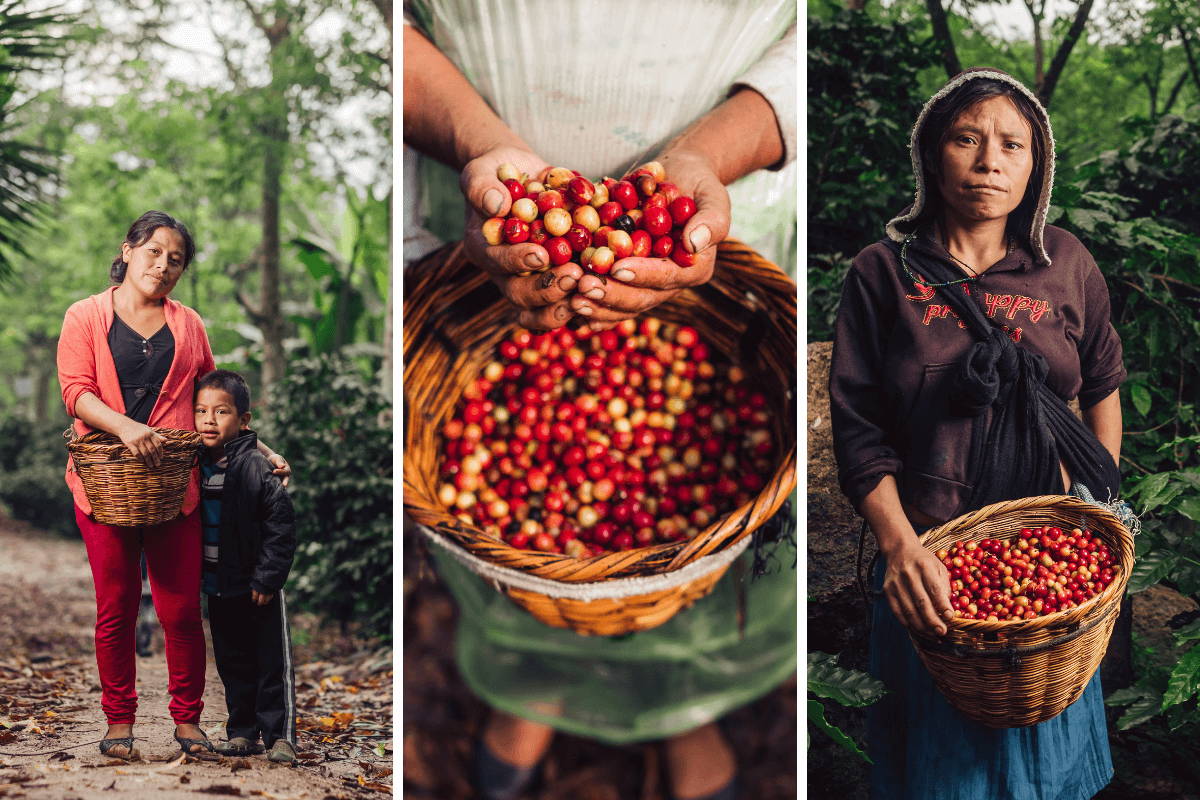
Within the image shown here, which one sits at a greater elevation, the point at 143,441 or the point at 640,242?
the point at 640,242

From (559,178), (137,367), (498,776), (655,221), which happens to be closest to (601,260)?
(655,221)

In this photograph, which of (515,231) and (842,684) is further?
(842,684)

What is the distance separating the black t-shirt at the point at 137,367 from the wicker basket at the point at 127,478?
0.10 metres

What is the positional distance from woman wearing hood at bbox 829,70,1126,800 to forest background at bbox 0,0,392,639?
9.76 feet

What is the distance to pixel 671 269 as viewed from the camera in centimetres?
226

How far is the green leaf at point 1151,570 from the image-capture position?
252 cm

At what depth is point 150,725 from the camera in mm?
2953

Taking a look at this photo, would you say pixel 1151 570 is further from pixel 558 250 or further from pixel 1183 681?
pixel 558 250

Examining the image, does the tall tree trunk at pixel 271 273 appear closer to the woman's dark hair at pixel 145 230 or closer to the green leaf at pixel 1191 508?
the woman's dark hair at pixel 145 230

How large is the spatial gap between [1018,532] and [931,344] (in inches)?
20.9

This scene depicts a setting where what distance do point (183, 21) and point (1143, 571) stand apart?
640cm

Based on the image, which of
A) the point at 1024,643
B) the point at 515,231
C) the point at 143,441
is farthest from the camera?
the point at 143,441

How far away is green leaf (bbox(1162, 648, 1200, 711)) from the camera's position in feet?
8.00

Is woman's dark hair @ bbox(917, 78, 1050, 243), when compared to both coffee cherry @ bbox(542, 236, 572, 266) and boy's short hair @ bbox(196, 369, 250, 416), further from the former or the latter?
boy's short hair @ bbox(196, 369, 250, 416)
